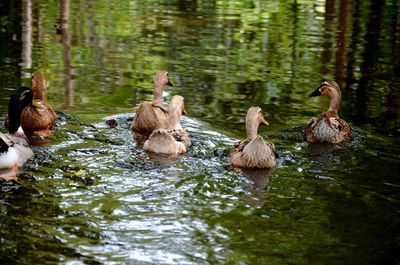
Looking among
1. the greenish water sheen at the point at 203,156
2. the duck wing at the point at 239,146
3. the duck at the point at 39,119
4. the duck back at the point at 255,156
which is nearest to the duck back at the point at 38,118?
the duck at the point at 39,119

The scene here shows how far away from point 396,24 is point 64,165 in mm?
17127

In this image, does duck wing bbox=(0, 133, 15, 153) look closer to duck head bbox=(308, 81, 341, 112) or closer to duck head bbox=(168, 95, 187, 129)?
duck head bbox=(168, 95, 187, 129)

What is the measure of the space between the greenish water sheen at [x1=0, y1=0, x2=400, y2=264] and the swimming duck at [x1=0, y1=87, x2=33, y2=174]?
0.63 ft

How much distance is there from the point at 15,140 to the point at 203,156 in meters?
2.41

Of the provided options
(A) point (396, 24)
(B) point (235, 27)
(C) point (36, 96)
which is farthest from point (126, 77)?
(A) point (396, 24)

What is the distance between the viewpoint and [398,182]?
988cm

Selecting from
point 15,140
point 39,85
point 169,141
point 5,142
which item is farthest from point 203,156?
point 39,85

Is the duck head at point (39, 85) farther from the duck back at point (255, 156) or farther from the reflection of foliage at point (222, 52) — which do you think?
the duck back at point (255, 156)

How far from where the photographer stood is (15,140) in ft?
34.7

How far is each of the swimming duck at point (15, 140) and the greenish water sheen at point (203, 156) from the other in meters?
0.19

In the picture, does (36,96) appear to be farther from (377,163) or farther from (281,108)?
(377,163)

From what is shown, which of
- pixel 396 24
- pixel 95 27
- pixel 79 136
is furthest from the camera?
pixel 396 24

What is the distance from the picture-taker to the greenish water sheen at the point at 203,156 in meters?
7.71

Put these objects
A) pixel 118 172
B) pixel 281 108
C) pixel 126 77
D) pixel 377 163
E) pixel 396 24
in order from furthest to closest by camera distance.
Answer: pixel 396 24 < pixel 126 77 < pixel 281 108 < pixel 377 163 < pixel 118 172
